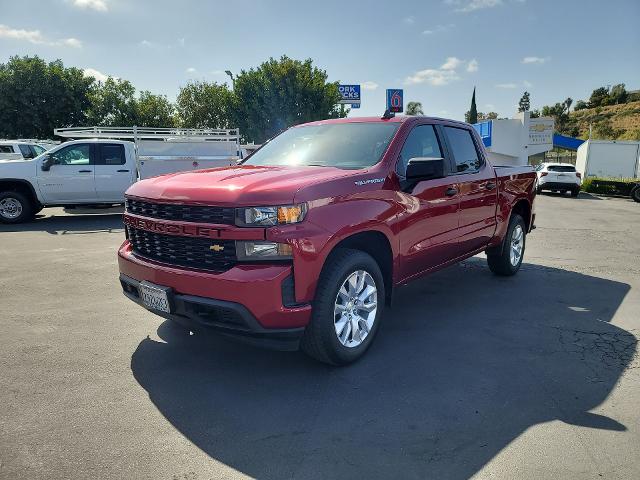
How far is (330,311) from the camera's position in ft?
10.6

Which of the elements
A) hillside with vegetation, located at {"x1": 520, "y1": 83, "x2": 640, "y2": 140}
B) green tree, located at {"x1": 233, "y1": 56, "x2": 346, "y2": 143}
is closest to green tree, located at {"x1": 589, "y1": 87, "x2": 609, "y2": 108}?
hillside with vegetation, located at {"x1": 520, "y1": 83, "x2": 640, "y2": 140}

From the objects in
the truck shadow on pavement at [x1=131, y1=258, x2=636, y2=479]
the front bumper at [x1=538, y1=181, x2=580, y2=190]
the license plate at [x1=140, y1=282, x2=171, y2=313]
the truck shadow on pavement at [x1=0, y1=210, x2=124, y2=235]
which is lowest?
the front bumper at [x1=538, y1=181, x2=580, y2=190]

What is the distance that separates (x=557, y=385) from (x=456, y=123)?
Result: 293cm

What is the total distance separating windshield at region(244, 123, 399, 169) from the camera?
4.00 m

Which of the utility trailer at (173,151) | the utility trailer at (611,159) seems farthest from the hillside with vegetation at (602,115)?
the utility trailer at (173,151)

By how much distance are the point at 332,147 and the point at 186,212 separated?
5.15 feet

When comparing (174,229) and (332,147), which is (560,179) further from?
(174,229)

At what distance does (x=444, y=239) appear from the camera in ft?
15.0

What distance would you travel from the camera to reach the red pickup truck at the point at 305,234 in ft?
9.86

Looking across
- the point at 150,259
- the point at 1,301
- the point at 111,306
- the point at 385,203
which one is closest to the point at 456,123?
the point at 385,203

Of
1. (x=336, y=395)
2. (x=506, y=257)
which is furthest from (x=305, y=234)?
(x=506, y=257)

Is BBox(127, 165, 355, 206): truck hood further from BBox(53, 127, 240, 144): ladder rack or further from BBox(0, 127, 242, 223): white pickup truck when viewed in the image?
BBox(53, 127, 240, 144): ladder rack

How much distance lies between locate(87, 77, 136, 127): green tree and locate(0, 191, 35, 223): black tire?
31.4 meters

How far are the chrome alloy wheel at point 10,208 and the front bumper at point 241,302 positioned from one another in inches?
373
